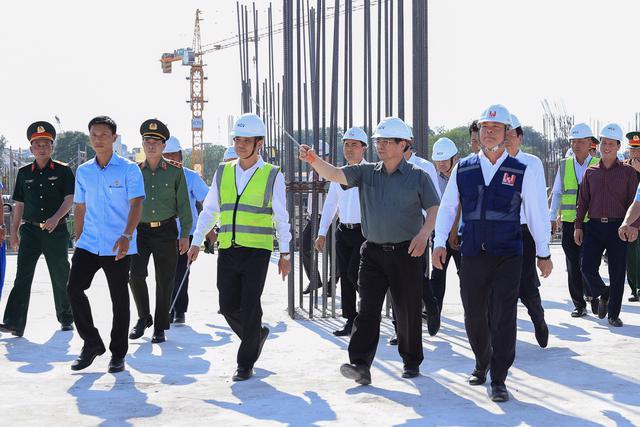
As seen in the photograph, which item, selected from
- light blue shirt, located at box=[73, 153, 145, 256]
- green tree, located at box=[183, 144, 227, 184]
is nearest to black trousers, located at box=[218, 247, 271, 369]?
light blue shirt, located at box=[73, 153, 145, 256]

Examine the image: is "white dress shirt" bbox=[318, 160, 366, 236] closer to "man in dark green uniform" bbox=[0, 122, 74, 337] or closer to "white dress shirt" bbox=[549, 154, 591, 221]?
"man in dark green uniform" bbox=[0, 122, 74, 337]

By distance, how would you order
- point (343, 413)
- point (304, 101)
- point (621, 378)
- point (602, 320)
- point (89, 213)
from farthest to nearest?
point (304, 101)
point (602, 320)
point (89, 213)
point (621, 378)
point (343, 413)

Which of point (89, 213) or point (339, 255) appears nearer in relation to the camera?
point (89, 213)

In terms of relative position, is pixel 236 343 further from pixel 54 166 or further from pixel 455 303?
pixel 455 303

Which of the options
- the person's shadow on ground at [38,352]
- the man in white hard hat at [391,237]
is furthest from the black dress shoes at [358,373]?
the person's shadow on ground at [38,352]

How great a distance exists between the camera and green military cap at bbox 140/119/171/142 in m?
8.38

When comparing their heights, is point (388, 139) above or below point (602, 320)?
above

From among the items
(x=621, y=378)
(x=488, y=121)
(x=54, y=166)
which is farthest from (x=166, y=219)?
(x=621, y=378)

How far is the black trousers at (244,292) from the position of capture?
6.61 meters

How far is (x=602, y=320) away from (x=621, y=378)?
3.08 meters

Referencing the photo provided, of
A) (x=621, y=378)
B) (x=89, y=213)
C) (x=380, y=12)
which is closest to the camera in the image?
(x=621, y=378)

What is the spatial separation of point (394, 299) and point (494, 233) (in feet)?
3.16

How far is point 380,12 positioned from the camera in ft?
33.3

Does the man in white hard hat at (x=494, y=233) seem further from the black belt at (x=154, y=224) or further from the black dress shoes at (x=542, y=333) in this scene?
the black belt at (x=154, y=224)
